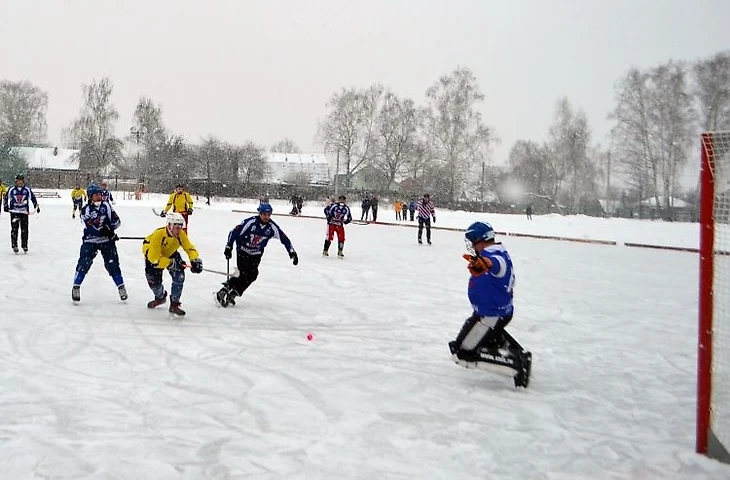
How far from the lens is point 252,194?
2114 inches

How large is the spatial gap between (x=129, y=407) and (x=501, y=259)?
285 cm

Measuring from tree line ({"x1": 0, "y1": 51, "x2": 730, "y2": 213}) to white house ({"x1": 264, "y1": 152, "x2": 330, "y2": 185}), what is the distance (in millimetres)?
7740

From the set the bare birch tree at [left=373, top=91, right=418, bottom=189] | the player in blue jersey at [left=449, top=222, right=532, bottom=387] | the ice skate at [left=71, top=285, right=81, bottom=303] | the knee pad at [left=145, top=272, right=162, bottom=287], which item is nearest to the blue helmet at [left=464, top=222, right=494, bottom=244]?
the player in blue jersey at [left=449, top=222, right=532, bottom=387]

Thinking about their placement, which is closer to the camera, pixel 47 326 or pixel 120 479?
pixel 120 479

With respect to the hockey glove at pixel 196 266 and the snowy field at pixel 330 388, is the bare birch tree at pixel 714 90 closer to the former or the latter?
the snowy field at pixel 330 388

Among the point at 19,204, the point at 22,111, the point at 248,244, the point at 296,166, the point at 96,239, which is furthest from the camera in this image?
the point at 296,166

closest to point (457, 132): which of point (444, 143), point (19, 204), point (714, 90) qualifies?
point (444, 143)

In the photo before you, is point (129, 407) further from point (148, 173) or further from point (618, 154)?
point (148, 173)

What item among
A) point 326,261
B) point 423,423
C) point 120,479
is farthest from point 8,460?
point 326,261

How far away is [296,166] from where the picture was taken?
83.9 meters

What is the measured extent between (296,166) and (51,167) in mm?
31266

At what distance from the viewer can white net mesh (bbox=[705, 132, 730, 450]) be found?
12.0 ft

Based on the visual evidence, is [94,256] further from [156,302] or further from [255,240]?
[255,240]

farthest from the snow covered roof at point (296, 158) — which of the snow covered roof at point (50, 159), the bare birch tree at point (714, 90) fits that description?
the bare birch tree at point (714, 90)
